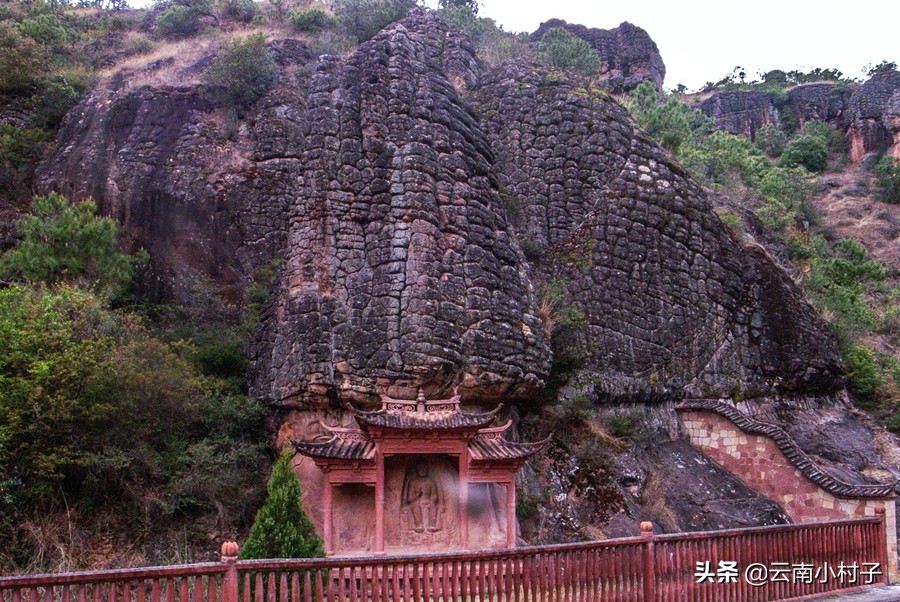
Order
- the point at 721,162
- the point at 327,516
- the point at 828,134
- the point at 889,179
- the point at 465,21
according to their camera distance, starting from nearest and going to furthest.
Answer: the point at 327,516
the point at 465,21
the point at 721,162
the point at 889,179
the point at 828,134

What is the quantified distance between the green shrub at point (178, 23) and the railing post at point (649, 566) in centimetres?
2906

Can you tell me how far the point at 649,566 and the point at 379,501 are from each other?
5695mm

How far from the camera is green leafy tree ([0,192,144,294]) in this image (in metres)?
19.1

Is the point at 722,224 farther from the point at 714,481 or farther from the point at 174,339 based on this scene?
the point at 174,339

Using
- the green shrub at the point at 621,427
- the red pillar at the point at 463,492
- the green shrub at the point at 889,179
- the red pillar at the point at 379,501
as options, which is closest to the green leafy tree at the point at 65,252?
the red pillar at the point at 379,501

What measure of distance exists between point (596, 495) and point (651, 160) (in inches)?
407

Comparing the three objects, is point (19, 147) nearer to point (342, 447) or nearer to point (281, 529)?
point (342, 447)

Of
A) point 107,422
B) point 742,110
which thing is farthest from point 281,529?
point 742,110

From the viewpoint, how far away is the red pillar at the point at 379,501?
48.1ft

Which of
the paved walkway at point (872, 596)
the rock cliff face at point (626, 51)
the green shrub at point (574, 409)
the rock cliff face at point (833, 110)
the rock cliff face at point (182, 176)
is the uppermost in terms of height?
the rock cliff face at point (626, 51)

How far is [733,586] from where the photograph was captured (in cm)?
1099

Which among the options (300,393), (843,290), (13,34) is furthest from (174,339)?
(843,290)

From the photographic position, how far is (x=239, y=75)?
88.8ft

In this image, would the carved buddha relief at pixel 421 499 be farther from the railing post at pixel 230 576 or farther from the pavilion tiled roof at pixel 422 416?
the railing post at pixel 230 576
